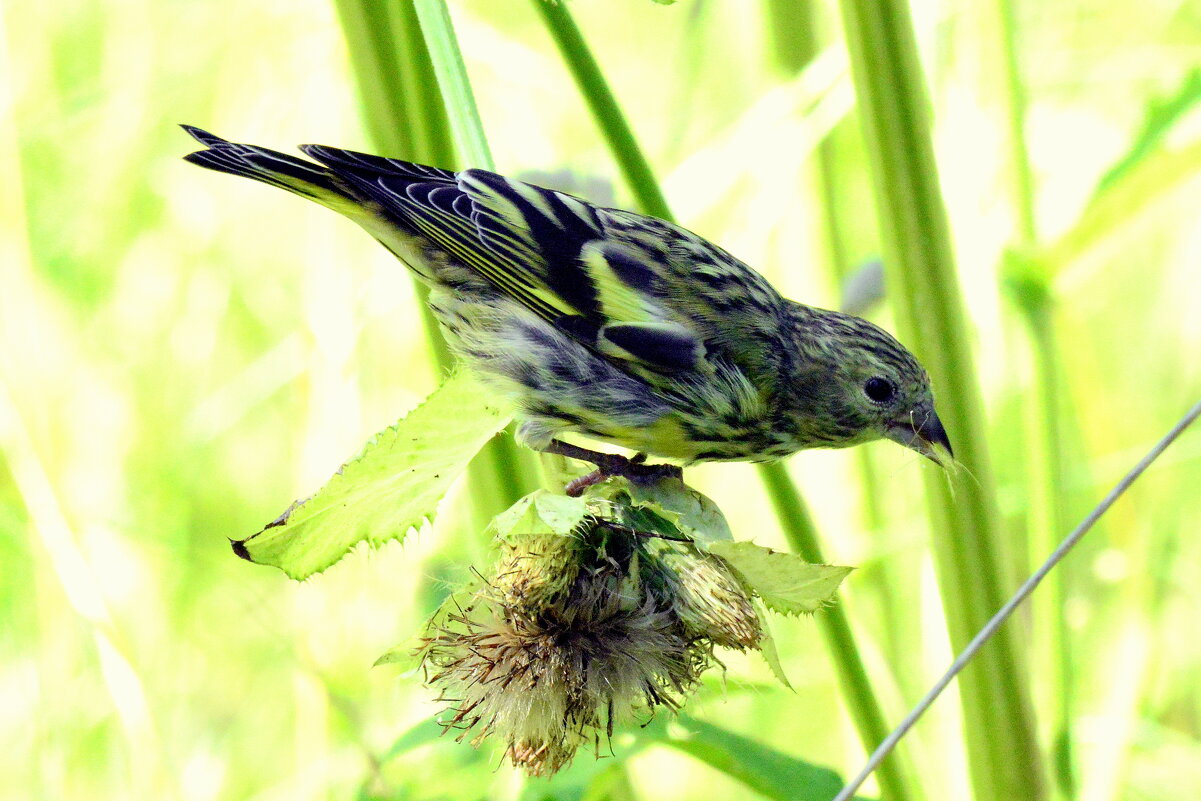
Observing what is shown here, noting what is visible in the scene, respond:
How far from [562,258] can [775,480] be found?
564 millimetres

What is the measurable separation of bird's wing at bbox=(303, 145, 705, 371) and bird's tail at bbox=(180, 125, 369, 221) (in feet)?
0.08

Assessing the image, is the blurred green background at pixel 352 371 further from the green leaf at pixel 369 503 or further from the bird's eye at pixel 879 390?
the green leaf at pixel 369 503

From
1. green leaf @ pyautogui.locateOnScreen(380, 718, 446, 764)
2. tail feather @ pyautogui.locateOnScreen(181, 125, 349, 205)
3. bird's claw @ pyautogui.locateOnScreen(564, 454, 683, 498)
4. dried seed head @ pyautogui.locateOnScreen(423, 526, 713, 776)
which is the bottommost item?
green leaf @ pyautogui.locateOnScreen(380, 718, 446, 764)

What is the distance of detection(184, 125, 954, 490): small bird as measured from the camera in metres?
1.45

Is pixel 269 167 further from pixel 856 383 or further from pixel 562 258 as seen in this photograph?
pixel 856 383

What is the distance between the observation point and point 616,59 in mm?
3174

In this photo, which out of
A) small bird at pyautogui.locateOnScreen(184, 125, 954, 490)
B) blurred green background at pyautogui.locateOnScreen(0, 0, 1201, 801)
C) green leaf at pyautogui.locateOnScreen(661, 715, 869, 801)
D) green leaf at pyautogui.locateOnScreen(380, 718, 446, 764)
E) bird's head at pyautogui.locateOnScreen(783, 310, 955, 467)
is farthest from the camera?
blurred green background at pyautogui.locateOnScreen(0, 0, 1201, 801)

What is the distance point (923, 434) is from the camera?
59.1 inches

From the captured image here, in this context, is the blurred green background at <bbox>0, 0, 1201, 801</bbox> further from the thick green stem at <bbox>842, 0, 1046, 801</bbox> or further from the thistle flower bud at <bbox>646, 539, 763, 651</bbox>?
the thistle flower bud at <bbox>646, 539, 763, 651</bbox>

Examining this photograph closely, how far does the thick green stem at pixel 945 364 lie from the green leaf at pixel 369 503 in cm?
45

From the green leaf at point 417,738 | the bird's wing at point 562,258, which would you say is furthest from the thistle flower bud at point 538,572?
the bird's wing at point 562,258

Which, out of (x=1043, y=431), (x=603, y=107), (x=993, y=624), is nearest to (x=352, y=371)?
(x=603, y=107)

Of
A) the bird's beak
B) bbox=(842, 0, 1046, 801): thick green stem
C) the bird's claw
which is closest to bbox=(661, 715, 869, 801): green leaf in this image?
bbox=(842, 0, 1046, 801): thick green stem

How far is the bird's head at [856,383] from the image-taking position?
5.35ft
